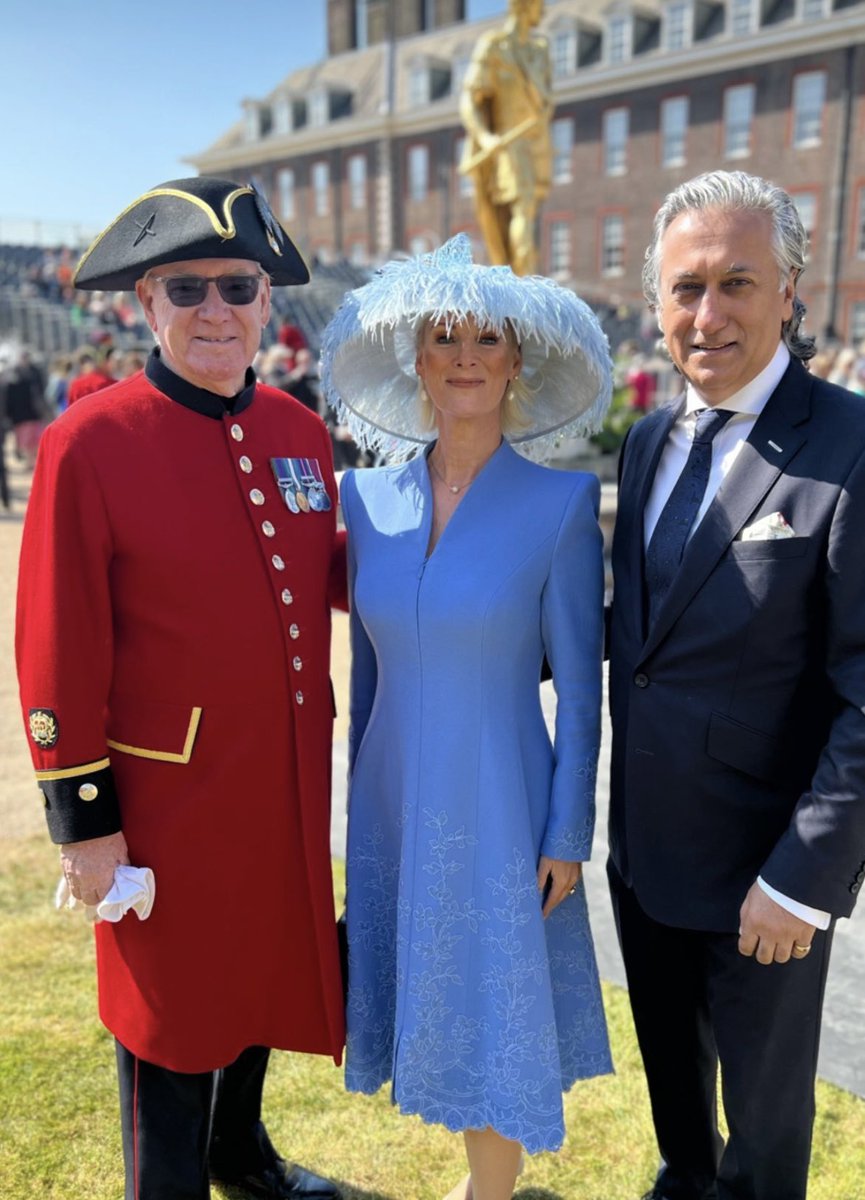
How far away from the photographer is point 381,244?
36812 mm

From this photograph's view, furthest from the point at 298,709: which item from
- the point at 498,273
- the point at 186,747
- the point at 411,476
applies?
the point at 498,273

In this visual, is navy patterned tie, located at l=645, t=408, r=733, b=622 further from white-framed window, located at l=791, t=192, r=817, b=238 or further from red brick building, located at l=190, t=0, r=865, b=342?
white-framed window, located at l=791, t=192, r=817, b=238

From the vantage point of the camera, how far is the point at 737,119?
2800 centimetres

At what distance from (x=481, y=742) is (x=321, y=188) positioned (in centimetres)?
4033

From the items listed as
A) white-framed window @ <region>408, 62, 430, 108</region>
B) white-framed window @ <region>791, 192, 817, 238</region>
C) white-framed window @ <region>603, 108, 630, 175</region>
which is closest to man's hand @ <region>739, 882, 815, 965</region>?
white-framed window @ <region>791, 192, 817, 238</region>

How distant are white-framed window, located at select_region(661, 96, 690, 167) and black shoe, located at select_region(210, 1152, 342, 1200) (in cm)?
3115

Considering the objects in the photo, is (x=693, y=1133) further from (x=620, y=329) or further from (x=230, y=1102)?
(x=620, y=329)

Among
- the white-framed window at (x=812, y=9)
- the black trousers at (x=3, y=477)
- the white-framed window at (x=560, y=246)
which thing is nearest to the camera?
the black trousers at (x=3, y=477)

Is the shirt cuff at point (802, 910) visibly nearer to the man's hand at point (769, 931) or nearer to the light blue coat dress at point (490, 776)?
the man's hand at point (769, 931)

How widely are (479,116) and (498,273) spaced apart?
29.8 feet

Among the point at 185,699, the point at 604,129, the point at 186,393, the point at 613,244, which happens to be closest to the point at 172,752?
the point at 185,699

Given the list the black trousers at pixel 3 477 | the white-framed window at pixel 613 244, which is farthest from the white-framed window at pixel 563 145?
the black trousers at pixel 3 477

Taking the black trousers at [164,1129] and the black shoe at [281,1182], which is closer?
the black trousers at [164,1129]

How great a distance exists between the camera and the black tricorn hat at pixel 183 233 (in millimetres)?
1882
